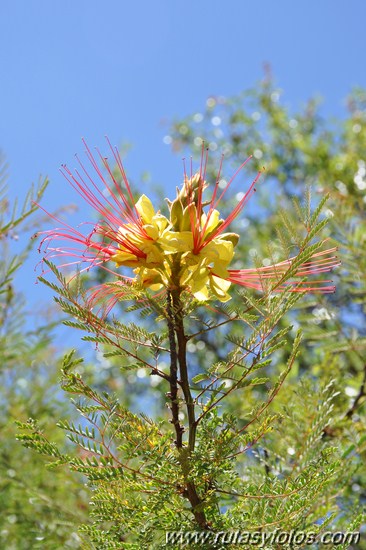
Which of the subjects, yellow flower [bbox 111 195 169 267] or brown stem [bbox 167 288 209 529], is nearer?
brown stem [bbox 167 288 209 529]

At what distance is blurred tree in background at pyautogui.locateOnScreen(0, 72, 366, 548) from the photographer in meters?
1.41

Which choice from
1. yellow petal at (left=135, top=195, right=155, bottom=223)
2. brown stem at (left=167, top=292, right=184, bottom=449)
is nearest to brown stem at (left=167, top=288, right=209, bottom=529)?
brown stem at (left=167, top=292, right=184, bottom=449)

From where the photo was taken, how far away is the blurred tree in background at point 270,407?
1413mm

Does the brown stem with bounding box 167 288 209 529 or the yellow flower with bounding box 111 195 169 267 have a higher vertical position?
the yellow flower with bounding box 111 195 169 267

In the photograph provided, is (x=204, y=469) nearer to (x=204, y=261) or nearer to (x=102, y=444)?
(x=102, y=444)

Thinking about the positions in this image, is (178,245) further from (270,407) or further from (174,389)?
(270,407)

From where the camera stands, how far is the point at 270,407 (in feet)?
8.33

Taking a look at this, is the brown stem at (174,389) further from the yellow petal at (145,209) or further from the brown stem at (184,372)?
the yellow petal at (145,209)

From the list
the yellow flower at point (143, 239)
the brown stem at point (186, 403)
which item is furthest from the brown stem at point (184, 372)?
the yellow flower at point (143, 239)

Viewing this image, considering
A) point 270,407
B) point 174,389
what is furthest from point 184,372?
point 270,407

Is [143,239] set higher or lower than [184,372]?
higher

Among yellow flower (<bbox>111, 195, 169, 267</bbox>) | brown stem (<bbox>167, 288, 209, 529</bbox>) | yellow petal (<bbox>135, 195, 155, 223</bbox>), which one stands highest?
yellow petal (<bbox>135, 195, 155, 223</bbox>)

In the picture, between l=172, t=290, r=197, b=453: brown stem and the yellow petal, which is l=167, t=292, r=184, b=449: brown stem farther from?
the yellow petal

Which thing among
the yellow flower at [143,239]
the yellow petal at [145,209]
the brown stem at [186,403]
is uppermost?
the yellow petal at [145,209]
